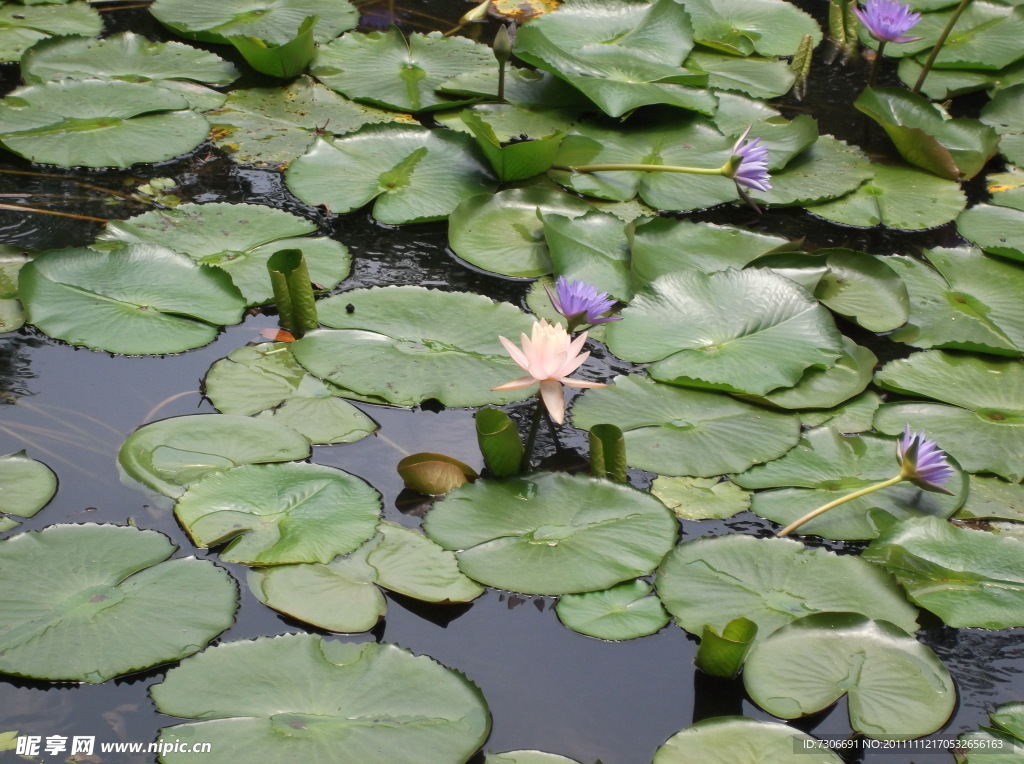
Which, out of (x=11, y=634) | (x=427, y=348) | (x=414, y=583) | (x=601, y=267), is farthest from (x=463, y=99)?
(x=11, y=634)

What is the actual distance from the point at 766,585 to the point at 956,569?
0.39m

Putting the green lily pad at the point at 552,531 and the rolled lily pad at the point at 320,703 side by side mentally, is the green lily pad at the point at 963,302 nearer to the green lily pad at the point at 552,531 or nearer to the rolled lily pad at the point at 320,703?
the green lily pad at the point at 552,531

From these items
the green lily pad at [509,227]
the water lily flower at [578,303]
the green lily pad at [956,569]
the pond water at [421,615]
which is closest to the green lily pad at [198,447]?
the pond water at [421,615]

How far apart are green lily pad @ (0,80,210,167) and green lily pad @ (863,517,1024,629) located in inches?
94.4

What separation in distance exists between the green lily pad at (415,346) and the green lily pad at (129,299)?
0.27 meters

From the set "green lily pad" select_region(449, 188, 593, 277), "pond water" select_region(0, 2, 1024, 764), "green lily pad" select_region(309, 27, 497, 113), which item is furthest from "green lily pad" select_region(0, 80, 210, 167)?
"green lily pad" select_region(449, 188, 593, 277)

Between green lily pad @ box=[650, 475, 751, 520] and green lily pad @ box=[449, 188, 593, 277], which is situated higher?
green lily pad @ box=[449, 188, 593, 277]

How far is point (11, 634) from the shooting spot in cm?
156

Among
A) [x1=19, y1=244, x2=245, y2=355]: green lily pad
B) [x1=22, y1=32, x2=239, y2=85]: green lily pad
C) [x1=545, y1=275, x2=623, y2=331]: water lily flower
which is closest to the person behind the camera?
[x1=545, y1=275, x2=623, y2=331]: water lily flower

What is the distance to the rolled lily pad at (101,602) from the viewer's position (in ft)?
5.08

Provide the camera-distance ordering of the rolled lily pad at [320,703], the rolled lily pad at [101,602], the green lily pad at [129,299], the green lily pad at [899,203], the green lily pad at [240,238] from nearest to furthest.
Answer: the rolled lily pad at [320,703]
the rolled lily pad at [101,602]
the green lily pad at [129,299]
the green lily pad at [240,238]
the green lily pad at [899,203]

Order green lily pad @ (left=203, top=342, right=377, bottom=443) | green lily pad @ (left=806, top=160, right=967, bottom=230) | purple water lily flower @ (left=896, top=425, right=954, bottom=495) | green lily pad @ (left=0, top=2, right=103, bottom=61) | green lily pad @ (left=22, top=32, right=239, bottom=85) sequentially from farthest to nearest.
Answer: green lily pad @ (left=0, top=2, right=103, bottom=61) → green lily pad @ (left=22, top=32, right=239, bottom=85) → green lily pad @ (left=806, top=160, right=967, bottom=230) → green lily pad @ (left=203, top=342, right=377, bottom=443) → purple water lily flower @ (left=896, top=425, right=954, bottom=495)

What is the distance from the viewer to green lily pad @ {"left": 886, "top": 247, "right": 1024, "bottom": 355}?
8.32 feet

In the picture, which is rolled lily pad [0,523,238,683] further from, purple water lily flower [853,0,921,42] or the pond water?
purple water lily flower [853,0,921,42]
